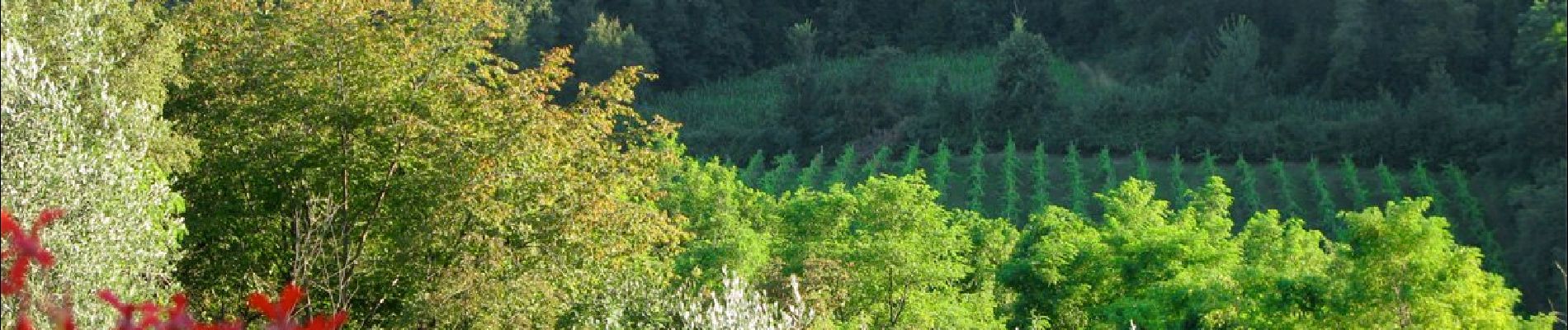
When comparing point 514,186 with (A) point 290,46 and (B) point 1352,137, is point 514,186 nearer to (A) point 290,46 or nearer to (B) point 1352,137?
(A) point 290,46

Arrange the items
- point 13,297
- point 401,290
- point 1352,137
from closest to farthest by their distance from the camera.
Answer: point 13,297 → point 401,290 → point 1352,137

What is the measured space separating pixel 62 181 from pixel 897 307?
14155mm

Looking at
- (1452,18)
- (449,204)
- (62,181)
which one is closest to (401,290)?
(449,204)

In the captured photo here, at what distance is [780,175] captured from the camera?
60.0 meters

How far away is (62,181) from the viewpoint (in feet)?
49.8

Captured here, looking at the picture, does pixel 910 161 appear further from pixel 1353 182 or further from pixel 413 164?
pixel 413 164

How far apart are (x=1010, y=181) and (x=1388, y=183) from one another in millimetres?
12147

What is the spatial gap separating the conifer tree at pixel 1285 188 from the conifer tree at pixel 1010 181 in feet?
27.3

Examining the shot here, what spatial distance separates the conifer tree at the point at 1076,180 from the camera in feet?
172

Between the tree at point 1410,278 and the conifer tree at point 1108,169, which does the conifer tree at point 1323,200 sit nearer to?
the conifer tree at point 1108,169

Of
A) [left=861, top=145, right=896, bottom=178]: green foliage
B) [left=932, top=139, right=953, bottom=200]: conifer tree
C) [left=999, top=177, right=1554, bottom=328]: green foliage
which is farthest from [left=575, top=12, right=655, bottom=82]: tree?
[left=999, top=177, right=1554, bottom=328]: green foliage

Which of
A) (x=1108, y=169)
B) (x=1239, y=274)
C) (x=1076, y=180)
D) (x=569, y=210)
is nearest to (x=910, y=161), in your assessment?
(x=1076, y=180)

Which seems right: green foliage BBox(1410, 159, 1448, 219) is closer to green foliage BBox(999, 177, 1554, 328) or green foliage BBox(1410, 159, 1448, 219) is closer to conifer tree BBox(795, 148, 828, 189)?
green foliage BBox(999, 177, 1554, 328)

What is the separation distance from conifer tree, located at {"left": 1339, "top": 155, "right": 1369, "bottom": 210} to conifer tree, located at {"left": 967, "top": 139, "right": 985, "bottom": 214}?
11746 mm
